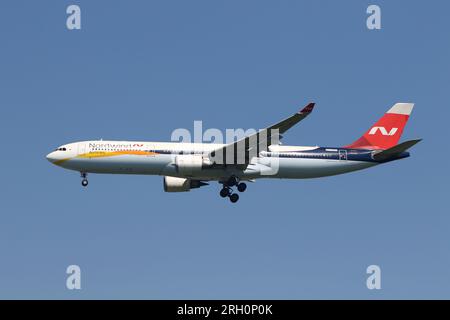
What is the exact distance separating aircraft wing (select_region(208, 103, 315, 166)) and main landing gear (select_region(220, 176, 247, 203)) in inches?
62.2

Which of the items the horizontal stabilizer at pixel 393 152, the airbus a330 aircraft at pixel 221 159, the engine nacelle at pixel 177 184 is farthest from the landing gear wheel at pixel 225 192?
the horizontal stabilizer at pixel 393 152

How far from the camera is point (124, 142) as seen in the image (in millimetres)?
64500

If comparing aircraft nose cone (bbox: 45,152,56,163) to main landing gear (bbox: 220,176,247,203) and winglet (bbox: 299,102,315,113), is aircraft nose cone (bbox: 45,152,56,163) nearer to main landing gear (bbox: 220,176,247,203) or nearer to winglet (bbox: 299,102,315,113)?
main landing gear (bbox: 220,176,247,203)

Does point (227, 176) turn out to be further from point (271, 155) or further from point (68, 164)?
point (68, 164)

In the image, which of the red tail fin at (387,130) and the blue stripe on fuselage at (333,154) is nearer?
the blue stripe on fuselage at (333,154)

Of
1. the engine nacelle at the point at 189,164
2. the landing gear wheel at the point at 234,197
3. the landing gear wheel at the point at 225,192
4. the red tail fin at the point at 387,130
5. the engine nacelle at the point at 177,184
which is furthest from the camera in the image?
the red tail fin at the point at 387,130

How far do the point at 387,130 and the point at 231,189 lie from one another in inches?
570

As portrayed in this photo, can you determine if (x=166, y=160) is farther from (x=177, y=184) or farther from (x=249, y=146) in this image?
(x=249, y=146)

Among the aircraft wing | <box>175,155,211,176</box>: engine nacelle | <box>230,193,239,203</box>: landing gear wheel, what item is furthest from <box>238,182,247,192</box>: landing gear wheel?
<box>175,155,211,176</box>: engine nacelle

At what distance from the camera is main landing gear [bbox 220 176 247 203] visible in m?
65.1

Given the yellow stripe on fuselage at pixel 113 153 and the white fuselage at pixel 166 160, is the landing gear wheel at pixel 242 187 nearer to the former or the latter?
the white fuselage at pixel 166 160

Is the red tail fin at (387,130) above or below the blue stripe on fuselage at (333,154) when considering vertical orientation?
above

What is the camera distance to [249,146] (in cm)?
6281

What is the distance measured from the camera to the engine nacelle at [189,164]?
206 ft
